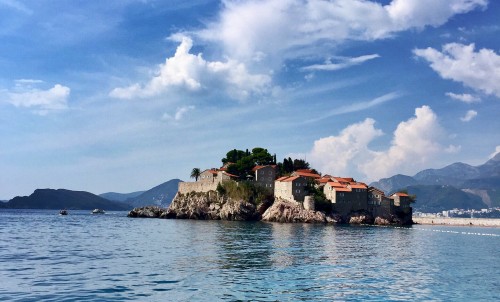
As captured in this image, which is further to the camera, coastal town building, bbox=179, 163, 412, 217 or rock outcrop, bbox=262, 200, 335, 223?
coastal town building, bbox=179, 163, 412, 217

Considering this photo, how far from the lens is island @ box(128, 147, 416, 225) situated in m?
128

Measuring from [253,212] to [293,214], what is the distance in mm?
13330

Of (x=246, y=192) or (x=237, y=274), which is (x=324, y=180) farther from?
(x=237, y=274)

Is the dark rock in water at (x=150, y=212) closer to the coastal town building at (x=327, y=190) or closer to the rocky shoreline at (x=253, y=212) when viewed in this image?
the rocky shoreline at (x=253, y=212)

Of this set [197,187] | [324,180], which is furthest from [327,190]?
[197,187]

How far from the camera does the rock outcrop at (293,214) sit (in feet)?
407

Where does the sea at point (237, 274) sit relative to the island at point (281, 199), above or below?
below

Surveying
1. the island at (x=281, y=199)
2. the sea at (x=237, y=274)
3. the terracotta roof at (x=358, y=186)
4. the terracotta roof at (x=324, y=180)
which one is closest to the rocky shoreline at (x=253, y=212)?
the island at (x=281, y=199)

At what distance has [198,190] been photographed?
148m

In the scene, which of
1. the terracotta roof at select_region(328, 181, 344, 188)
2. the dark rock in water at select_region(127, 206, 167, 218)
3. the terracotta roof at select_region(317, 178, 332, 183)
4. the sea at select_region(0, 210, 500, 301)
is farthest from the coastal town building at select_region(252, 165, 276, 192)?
the sea at select_region(0, 210, 500, 301)

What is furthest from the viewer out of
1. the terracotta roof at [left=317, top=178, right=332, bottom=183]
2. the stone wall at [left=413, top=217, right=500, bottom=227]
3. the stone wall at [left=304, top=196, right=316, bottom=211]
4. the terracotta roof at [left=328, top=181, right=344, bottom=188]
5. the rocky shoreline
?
the stone wall at [left=413, top=217, right=500, bottom=227]

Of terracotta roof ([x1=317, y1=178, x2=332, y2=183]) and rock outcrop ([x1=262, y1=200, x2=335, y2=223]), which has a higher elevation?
terracotta roof ([x1=317, y1=178, x2=332, y2=183])

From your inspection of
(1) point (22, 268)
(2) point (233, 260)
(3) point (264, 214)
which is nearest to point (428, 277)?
(2) point (233, 260)

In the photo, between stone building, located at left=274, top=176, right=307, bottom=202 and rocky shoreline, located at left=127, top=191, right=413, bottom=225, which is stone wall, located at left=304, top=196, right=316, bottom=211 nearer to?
rocky shoreline, located at left=127, top=191, right=413, bottom=225
